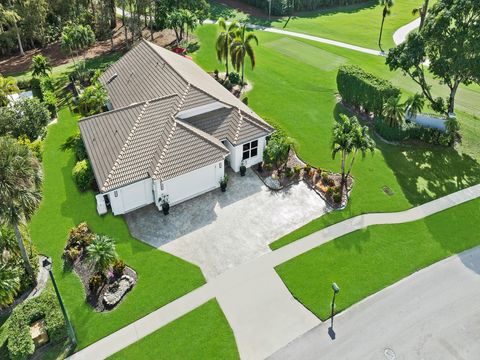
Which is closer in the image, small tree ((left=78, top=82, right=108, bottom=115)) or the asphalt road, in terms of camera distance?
the asphalt road

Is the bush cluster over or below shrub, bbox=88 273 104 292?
over

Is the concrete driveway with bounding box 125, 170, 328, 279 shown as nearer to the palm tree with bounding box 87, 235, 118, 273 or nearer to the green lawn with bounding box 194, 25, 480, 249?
the green lawn with bounding box 194, 25, 480, 249

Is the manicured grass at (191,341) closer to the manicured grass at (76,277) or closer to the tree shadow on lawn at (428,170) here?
the manicured grass at (76,277)

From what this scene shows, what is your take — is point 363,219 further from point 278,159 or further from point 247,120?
point 247,120

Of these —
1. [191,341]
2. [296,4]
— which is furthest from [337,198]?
[296,4]

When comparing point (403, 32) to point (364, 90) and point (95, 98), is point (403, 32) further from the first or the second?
point (95, 98)

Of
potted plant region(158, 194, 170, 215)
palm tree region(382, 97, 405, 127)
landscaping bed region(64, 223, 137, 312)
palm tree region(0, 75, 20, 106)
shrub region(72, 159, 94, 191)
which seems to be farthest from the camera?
palm tree region(382, 97, 405, 127)

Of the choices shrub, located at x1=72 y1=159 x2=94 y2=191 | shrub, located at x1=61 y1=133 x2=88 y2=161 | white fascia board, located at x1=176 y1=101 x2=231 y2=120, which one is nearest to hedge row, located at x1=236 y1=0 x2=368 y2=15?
white fascia board, located at x1=176 y1=101 x2=231 y2=120
